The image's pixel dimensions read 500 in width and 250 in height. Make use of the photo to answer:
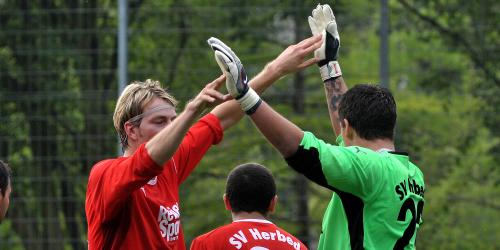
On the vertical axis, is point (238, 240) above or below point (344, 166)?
below

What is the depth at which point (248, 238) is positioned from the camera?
5262mm

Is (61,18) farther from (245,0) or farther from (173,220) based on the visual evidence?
(173,220)

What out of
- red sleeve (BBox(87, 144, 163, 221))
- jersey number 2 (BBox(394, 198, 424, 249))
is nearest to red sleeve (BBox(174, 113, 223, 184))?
red sleeve (BBox(87, 144, 163, 221))

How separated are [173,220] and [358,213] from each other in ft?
3.05

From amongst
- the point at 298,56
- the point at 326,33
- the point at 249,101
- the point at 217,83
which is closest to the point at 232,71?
the point at 249,101

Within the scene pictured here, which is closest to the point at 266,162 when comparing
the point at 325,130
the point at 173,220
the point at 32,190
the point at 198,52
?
the point at 325,130

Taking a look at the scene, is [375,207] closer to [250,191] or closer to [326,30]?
[326,30]

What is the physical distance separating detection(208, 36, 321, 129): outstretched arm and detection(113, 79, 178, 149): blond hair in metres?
0.42

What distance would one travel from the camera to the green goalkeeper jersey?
407 cm

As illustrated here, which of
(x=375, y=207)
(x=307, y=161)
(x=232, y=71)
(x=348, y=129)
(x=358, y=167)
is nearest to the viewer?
(x=232, y=71)

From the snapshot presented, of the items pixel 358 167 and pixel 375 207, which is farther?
pixel 375 207

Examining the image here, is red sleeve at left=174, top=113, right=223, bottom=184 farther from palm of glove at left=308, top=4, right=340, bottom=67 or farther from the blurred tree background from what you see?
the blurred tree background

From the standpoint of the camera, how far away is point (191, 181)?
11.5m

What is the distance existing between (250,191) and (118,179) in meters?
1.20
